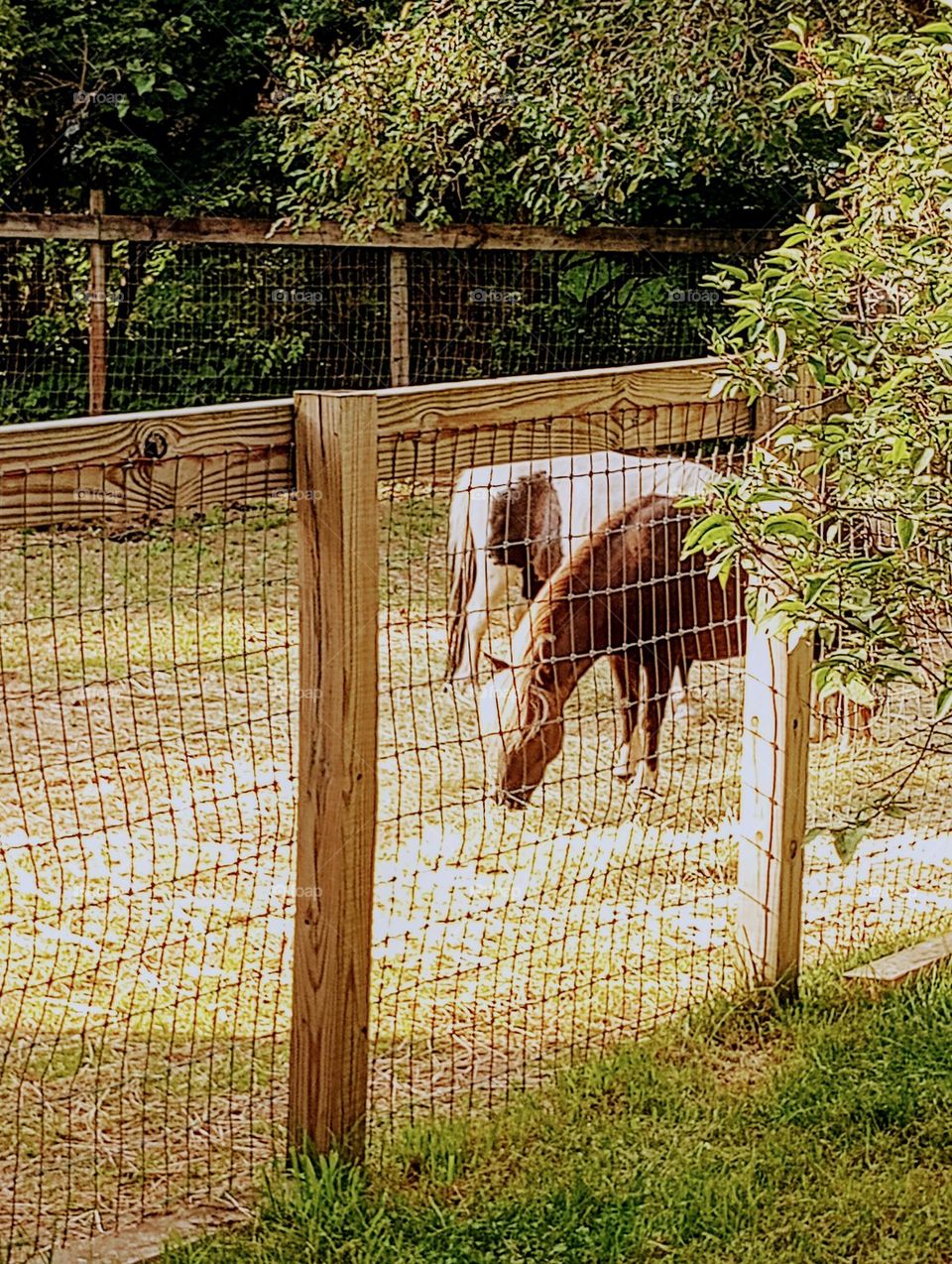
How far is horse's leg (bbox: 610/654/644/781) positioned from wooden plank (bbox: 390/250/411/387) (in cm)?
508

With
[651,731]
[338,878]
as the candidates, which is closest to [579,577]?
[651,731]

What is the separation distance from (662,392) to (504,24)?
677 centimetres

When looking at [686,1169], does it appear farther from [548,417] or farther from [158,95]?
[158,95]

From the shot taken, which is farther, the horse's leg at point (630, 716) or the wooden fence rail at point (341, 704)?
the horse's leg at point (630, 716)

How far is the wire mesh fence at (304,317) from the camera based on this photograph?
11.3 m

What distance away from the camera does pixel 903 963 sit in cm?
424

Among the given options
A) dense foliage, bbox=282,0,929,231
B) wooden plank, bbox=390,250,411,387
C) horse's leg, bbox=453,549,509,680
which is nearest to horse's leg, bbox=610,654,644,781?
horse's leg, bbox=453,549,509,680

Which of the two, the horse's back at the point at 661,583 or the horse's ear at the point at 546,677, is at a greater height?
the horse's back at the point at 661,583

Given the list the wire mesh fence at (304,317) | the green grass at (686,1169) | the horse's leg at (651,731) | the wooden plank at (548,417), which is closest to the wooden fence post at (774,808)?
the green grass at (686,1169)

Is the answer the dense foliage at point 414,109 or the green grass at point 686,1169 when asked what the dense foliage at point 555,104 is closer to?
the dense foliage at point 414,109

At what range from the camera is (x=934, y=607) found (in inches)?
125

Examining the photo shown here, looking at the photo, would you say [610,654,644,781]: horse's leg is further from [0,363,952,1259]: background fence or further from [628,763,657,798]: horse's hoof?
[0,363,952,1259]: background fence

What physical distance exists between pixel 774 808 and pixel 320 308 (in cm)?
842

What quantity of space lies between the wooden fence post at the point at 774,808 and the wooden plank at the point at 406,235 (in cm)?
765
